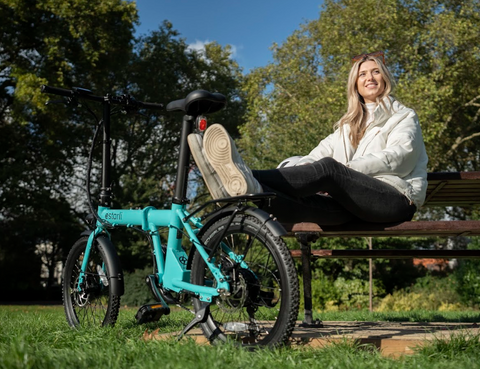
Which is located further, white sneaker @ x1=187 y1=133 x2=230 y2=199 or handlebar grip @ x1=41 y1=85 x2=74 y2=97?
handlebar grip @ x1=41 y1=85 x2=74 y2=97

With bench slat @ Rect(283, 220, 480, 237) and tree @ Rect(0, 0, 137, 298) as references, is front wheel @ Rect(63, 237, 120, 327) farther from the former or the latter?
tree @ Rect(0, 0, 137, 298)

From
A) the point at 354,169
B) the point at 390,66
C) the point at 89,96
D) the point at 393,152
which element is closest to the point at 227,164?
the point at 354,169

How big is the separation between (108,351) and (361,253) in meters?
3.20

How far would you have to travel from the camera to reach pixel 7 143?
2108cm

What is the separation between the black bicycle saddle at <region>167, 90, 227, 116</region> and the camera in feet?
10.4

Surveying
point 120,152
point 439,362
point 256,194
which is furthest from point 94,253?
point 120,152

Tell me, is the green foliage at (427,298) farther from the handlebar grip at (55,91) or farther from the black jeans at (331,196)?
the handlebar grip at (55,91)

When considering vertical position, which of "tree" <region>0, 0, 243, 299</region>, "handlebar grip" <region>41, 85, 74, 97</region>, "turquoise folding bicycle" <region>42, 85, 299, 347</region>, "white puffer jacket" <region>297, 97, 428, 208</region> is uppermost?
"tree" <region>0, 0, 243, 299</region>

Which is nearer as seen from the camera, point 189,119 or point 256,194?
point 256,194

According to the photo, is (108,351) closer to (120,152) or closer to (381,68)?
(381,68)

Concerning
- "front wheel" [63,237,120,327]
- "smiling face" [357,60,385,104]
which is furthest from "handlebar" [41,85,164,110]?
"smiling face" [357,60,385,104]

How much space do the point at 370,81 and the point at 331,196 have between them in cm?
117

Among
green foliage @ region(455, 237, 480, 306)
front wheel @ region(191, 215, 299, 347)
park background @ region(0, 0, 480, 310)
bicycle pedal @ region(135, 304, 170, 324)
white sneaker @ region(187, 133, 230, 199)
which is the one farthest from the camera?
park background @ region(0, 0, 480, 310)

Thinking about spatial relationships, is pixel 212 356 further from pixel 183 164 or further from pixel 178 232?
pixel 183 164
